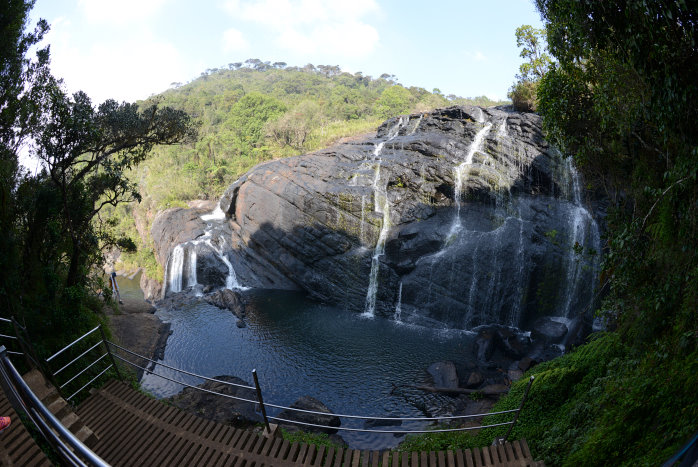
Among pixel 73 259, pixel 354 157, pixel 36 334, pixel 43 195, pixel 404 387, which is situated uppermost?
pixel 354 157

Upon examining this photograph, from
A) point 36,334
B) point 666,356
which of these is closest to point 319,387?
point 36,334

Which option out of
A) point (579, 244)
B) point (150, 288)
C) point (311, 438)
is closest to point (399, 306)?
point (579, 244)

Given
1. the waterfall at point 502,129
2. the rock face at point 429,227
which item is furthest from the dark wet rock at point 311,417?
the waterfall at point 502,129

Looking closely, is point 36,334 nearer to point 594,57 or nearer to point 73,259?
point 73,259

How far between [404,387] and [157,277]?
2316cm

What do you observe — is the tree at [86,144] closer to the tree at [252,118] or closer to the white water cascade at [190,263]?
the white water cascade at [190,263]

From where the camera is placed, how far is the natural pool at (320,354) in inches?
515

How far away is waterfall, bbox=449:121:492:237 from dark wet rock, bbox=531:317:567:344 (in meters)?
5.92

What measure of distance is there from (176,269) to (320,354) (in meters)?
14.9

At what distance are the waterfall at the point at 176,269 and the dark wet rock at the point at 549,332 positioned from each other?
21232 mm

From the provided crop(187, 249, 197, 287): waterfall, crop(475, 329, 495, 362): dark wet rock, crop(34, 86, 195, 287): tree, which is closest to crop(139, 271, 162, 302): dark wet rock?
crop(187, 249, 197, 287): waterfall

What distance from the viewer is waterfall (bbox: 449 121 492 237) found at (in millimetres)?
20703

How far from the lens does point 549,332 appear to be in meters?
17.1

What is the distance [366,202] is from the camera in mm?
22344
